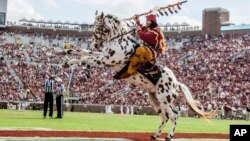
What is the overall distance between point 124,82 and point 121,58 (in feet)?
130

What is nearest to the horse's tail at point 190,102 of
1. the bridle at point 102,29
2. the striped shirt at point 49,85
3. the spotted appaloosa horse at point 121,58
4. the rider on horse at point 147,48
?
the spotted appaloosa horse at point 121,58

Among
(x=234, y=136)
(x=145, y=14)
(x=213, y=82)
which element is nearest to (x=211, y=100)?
(x=213, y=82)

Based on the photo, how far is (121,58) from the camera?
11391 mm

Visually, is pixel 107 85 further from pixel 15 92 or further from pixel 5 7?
pixel 5 7

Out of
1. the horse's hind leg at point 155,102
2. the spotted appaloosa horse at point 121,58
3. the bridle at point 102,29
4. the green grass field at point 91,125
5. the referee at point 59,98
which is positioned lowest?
the green grass field at point 91,125

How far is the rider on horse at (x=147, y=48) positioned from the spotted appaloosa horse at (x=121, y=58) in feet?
0.53

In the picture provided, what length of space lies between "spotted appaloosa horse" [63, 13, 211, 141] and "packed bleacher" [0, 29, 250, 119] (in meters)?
27.4

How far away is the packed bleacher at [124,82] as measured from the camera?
45594mm

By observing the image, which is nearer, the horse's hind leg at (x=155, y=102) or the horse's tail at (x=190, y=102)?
the horse's hind leg at (x=155, y=102)

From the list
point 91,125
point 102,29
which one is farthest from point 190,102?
point 91,125

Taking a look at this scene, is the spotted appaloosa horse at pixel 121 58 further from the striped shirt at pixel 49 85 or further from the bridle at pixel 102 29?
the striped shirt at pixel 49 85

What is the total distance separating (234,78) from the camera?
48.3 m

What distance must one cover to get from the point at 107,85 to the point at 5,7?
83.6 feet

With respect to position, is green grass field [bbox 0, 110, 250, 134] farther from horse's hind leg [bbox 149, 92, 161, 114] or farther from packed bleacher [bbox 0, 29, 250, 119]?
packed bleacher [bbox 0, 29, 250, 119]
